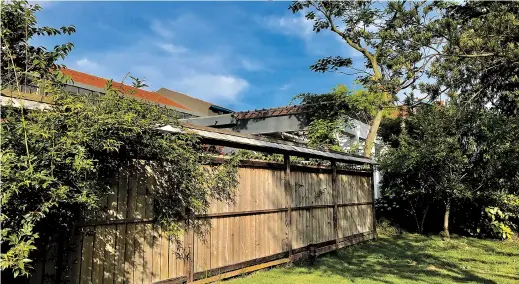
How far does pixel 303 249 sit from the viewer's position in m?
7.35

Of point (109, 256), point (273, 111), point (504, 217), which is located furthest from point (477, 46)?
point (273, 111)

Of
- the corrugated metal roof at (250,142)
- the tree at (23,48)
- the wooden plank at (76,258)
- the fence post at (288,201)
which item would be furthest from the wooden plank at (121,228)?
the fence post at (288,201)

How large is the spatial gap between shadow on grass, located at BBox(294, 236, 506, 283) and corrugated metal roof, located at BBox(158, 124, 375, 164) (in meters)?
2.07

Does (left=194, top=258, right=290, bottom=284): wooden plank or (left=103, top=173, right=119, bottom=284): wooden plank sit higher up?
(left=103, top=173, right=119, bottom=284): wooden plank

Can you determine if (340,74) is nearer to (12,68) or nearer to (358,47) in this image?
(358,47)

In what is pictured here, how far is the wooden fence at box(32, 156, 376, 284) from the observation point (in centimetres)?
424

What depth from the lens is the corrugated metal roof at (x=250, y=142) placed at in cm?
499

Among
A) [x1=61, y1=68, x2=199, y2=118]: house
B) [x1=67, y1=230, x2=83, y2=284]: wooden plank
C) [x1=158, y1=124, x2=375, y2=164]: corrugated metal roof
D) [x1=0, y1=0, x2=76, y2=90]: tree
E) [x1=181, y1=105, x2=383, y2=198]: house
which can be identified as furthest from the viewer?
[x1=181, y1=105, x2=383, y2=198]: house

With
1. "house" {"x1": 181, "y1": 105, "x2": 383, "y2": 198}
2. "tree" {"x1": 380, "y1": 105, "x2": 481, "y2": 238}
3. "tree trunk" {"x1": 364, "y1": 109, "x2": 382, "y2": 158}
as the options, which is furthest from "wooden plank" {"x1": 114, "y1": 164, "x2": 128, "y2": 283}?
"tree trunk" {"x1": 364, "y1": 109, "x2": 382, "y2": 158}

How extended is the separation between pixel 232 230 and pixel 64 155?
323 cm

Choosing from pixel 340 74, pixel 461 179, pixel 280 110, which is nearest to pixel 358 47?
pixel 340 74

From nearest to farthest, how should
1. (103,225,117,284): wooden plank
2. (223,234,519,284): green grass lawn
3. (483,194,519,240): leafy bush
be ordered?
(103,225,117,284): wooden plank, (223,234,519,284): green grass lawn, (483,194,519,240): leafy bush

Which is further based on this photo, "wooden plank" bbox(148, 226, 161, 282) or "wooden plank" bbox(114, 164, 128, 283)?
"wooden plank" bbox(148, 226, 161, 282)

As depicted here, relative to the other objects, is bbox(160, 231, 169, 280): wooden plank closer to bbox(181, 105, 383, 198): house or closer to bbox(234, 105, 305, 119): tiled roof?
bbox(181, 105, 383, 198): house
